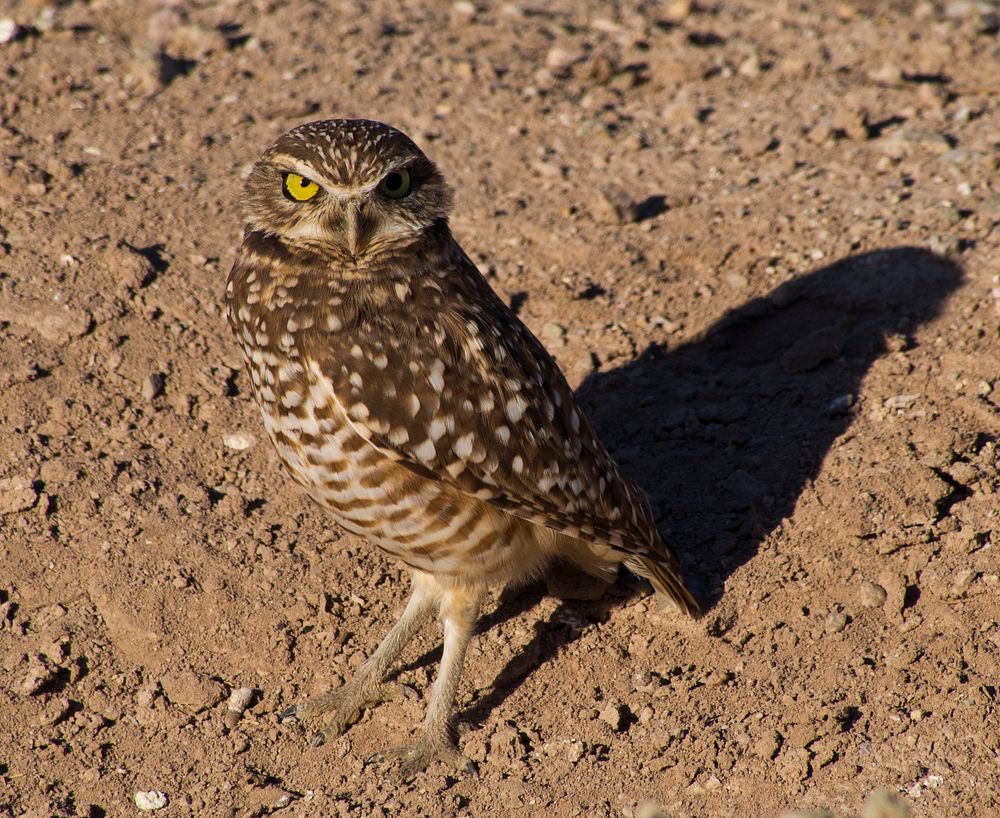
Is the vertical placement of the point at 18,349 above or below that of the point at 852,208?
above

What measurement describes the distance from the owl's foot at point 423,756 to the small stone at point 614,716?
23.0 inches

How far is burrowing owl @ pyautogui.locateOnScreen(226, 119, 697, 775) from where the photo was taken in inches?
170

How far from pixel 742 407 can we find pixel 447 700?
2.27 meters

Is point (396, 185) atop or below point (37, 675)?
atop

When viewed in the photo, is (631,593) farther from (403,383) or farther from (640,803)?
(403,383)

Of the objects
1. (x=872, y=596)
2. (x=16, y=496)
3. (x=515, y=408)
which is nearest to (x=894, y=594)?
(x=872, y=596)

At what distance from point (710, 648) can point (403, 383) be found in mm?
1834

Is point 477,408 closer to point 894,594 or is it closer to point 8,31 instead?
point 894,594

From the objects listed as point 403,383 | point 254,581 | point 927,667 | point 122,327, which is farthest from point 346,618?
point 927,667

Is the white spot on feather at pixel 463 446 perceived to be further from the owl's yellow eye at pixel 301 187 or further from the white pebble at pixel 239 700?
the white pebble at pixel 239 700

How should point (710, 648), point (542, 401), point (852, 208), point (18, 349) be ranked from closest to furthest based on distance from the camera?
1. point (542, 401)
2. point (710, 648)
3. point (18, 349)
4. point (852, 208)

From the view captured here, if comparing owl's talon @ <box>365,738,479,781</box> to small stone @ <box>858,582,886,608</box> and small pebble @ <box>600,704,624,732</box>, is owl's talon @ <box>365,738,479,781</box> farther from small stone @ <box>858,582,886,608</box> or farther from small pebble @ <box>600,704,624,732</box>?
small stone @ <box>858,582,886,608</box>

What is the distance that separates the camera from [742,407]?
236 inches

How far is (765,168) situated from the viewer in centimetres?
742
